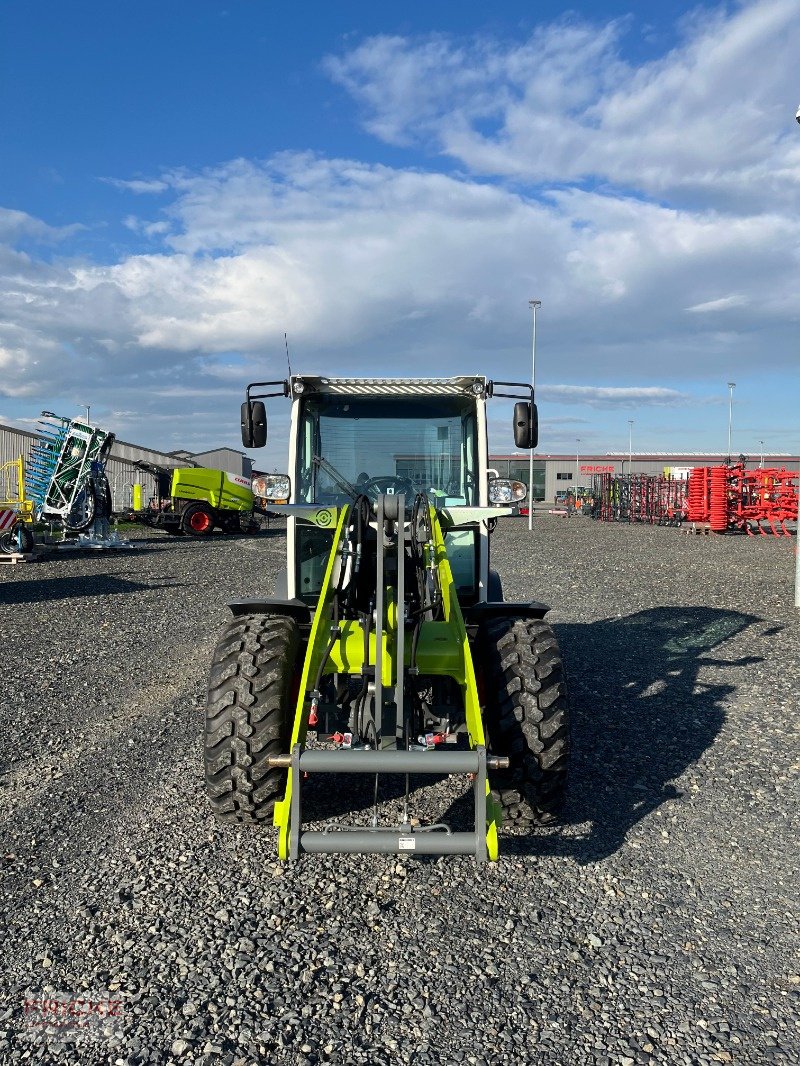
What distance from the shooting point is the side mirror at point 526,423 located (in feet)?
18.4

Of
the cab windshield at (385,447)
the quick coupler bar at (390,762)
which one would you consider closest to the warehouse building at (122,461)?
the cab windshield at (385,447)

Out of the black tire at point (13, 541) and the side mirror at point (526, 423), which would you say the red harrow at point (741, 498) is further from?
the side mirror at point (526, 423)

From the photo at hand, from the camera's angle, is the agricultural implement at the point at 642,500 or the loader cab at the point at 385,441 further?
the agricultural implement at the point at 642,500

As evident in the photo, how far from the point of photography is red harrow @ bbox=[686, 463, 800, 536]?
95.9 feet

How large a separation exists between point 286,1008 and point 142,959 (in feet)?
2.14

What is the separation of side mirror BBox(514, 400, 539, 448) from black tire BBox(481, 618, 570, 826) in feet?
5.60

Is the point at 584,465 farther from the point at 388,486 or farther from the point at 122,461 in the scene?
the point at 388,486

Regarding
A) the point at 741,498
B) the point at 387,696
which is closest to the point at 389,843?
the point at 387,696

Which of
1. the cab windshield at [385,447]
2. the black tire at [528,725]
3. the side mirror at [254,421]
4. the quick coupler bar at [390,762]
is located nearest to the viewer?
the quick coupler bar at [390,762]

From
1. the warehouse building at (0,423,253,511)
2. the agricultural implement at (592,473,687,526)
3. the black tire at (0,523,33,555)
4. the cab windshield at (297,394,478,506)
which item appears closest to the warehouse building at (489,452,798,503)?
the agricultural implement at (592,473,687,526)

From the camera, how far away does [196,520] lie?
90.7 ft

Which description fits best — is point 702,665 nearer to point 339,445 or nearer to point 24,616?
point 339,445

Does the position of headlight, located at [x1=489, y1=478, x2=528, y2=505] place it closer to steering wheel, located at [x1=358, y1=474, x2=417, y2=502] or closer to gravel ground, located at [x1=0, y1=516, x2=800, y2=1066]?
steering wheel, located at [x1=358, y1=474, x2=417, y2=502]

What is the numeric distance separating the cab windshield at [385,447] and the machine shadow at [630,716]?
6.70 ft
